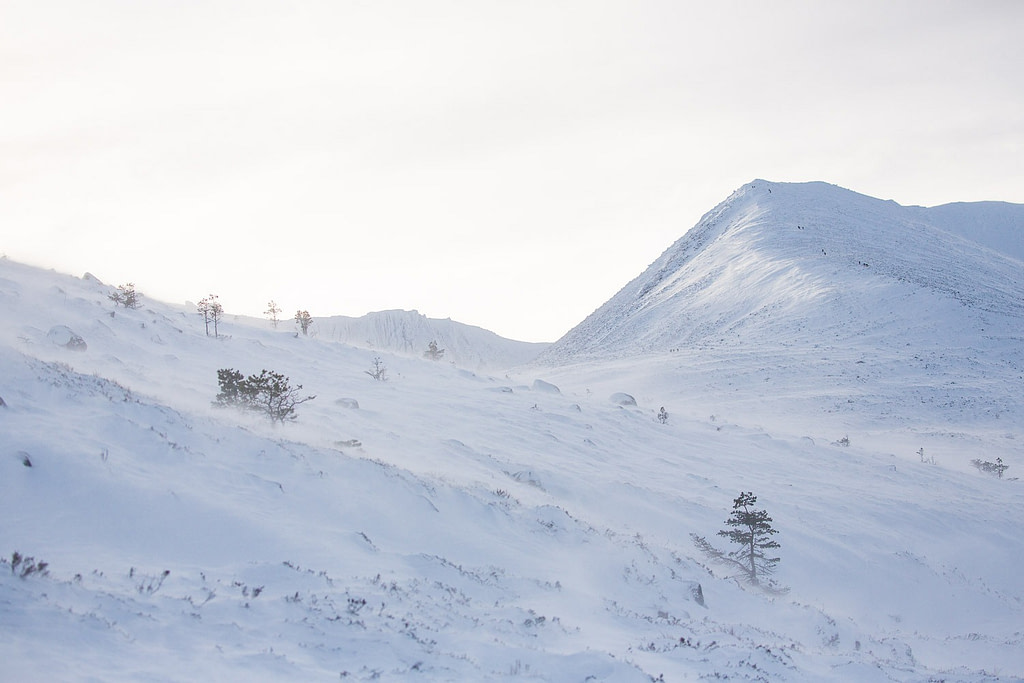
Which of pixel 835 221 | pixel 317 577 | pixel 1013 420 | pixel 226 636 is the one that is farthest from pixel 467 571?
→ pixel 835 221

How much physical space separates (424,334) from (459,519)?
160 metres

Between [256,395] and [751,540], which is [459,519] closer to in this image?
[256,395]

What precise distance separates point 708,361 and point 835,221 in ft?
179

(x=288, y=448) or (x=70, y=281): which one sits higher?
(x=70, y=281)

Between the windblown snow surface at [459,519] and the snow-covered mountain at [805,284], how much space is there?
12794 millimetres

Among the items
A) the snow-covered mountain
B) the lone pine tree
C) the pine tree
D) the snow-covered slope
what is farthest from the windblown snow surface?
the snow-covered slope

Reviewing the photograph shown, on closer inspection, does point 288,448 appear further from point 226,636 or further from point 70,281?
point 70,281

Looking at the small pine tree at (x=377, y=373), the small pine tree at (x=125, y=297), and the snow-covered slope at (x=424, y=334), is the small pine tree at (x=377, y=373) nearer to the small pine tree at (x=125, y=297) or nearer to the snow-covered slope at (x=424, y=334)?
the small pine tree at (x=125, y=297)

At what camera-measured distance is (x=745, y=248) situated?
89.9 meters

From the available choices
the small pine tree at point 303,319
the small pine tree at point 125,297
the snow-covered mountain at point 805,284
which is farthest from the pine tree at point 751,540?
the snow-covered mountain at point 805,284

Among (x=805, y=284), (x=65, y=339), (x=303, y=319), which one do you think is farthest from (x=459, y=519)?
(x=805, y=284)

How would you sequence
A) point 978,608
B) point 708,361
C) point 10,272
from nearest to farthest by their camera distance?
point 978,608 < point 10,272 < point 708,361

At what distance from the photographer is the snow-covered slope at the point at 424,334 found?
168 m

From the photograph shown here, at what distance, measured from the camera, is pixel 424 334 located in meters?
172
